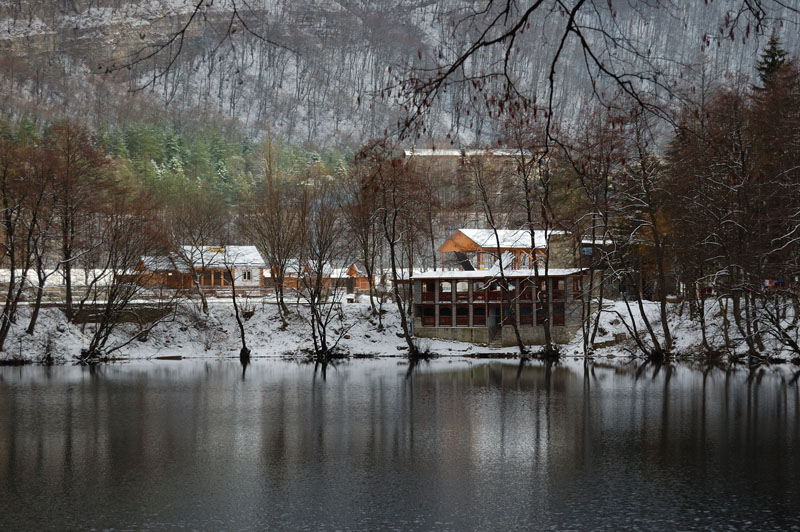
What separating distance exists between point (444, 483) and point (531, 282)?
33605mm

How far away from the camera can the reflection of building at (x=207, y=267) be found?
5459cm

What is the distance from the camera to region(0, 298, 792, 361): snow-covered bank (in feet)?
156

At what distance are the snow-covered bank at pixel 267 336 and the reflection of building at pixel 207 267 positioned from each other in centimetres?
308

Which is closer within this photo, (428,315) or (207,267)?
(428,315)

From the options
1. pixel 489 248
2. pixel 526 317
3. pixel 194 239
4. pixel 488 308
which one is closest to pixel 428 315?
pixel 488 308

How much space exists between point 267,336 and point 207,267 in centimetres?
1270

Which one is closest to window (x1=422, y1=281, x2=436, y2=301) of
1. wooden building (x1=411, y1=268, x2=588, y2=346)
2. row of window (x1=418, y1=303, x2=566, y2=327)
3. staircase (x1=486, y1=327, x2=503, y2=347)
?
wooden building (x1=411, y1=268, x2=588, y2=346)

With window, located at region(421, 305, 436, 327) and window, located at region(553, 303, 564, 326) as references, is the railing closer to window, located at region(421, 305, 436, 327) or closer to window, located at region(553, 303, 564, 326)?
window, located at region(553, 303, 564, 326)

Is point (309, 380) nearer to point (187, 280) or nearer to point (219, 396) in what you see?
point (219, 396)

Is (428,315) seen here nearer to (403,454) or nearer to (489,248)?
(489,248)

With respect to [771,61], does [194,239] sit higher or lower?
lower

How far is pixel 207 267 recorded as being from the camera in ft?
208

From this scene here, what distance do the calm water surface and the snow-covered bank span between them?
11.1 m

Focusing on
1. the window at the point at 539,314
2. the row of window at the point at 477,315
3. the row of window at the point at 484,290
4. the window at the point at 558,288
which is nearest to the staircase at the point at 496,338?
the row of window at the point at 477,315
